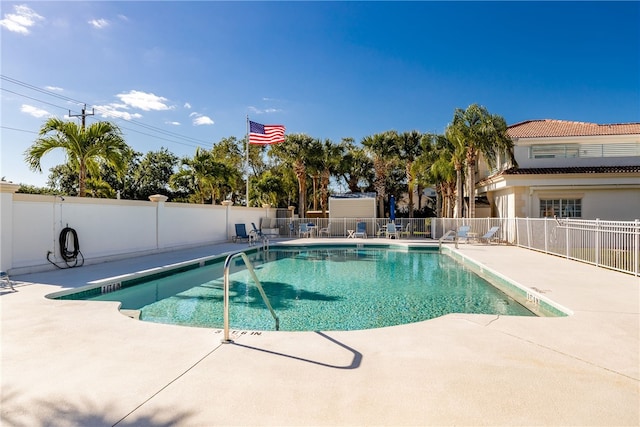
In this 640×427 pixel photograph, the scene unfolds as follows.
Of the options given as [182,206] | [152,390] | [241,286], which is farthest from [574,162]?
[152,390]

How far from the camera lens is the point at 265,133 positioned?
22703 mm

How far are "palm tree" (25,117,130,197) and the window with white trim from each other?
65.2 ft

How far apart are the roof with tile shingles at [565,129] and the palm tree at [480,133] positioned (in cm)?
222

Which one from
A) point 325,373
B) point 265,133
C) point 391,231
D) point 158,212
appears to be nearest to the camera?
point 325,373

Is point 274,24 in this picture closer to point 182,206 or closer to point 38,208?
point 182,206

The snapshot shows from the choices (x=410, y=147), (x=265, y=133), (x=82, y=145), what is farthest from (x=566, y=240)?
(x=265, y=133)

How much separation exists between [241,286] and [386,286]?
3.77 meters

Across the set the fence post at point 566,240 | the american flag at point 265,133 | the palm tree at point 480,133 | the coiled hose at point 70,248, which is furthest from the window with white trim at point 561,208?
the coiled hose at point 70,248

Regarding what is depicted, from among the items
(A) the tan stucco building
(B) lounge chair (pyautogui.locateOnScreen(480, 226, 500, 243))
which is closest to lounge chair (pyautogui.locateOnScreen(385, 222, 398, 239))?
(B) lounge chair (pyautogui.locateOnScreen(480, 226, 500, 243))

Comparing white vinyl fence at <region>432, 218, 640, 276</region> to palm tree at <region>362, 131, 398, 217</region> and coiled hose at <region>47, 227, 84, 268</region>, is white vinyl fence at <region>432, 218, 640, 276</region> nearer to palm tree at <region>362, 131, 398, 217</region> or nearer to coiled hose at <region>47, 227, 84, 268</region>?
palm tree at <region>362, 131, 398, 217</region>

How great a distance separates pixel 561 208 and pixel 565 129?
537 centimetres

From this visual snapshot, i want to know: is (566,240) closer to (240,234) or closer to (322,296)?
(322,296)

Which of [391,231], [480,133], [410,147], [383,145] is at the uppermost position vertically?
[383,145]

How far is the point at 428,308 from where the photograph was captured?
679 cm
